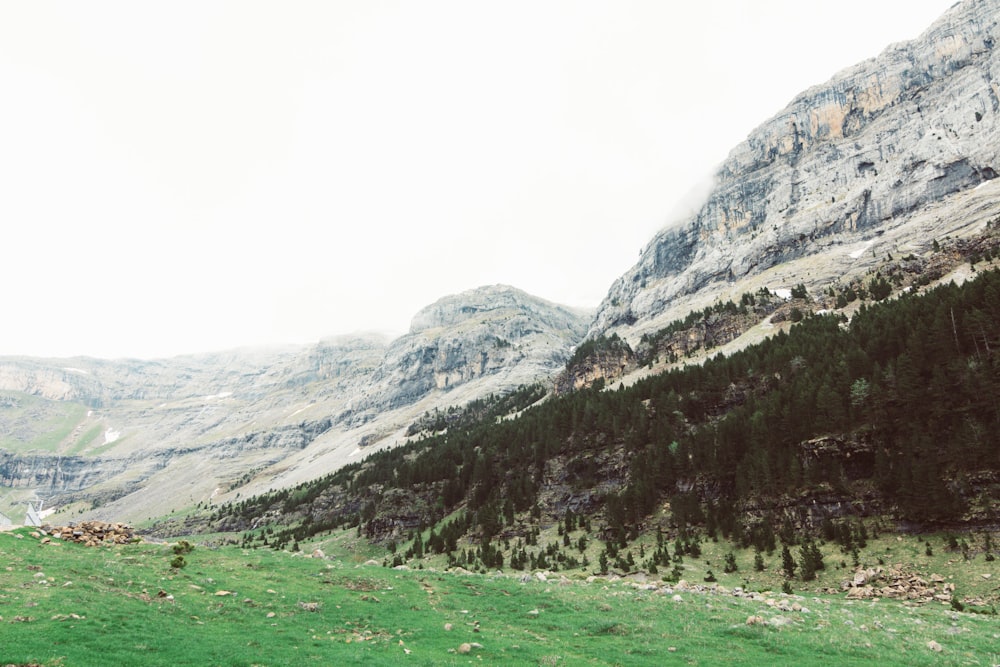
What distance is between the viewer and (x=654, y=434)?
227ft

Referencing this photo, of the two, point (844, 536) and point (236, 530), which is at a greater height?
point (844, 536)

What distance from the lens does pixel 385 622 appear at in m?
18.4

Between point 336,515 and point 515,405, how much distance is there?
78.3m

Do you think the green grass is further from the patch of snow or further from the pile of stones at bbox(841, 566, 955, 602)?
the patch of snow

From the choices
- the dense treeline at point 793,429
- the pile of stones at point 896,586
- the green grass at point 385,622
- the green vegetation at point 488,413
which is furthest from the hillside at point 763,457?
the green vegetation at point 488,413

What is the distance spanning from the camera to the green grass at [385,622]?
1356 centimetres

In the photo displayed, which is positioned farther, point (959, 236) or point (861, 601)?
point (959, 236)

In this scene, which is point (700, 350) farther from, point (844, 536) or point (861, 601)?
point (861, 601)

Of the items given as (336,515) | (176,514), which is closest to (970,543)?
(336,515)

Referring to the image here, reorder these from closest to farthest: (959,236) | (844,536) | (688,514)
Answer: (844,536) → (688,514) → (959,236)

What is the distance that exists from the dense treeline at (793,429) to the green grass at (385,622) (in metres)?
19.8

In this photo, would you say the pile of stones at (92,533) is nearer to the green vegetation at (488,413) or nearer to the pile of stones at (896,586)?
the pile of stones at (896,586)

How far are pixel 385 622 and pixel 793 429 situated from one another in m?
48.5

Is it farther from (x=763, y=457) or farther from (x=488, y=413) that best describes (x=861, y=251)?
(x=763, y=457)
